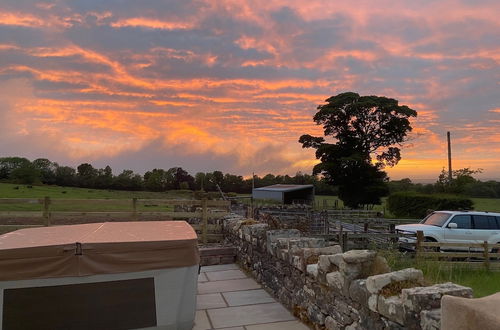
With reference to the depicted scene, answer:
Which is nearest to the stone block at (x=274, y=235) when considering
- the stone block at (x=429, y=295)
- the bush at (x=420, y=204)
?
the stone block at (x=429, y=295)

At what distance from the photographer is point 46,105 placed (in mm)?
12961

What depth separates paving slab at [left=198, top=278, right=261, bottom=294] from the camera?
230 inches

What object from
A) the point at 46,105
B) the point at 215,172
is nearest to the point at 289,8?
the point at 46,105

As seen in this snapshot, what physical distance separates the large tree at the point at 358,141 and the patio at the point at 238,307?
28187 mm

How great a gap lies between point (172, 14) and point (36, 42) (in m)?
3.95

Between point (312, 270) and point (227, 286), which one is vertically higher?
point (312, 270)

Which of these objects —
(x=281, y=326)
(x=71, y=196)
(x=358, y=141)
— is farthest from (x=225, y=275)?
(x=358, y=141)

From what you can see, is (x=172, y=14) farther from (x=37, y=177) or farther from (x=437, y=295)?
(x=37, y=177)

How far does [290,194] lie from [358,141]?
9.43 metres

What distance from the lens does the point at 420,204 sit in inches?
995

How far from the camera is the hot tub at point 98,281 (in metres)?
3.39

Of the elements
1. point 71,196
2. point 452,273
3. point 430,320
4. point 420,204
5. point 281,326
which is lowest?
point 452,273

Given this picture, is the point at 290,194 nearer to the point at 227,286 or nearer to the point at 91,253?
the point at 227,286

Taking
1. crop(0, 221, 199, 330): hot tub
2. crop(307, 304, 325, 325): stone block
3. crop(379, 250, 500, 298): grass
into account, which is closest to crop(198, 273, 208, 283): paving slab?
crop(0, 221, 199, 330): hot tub
